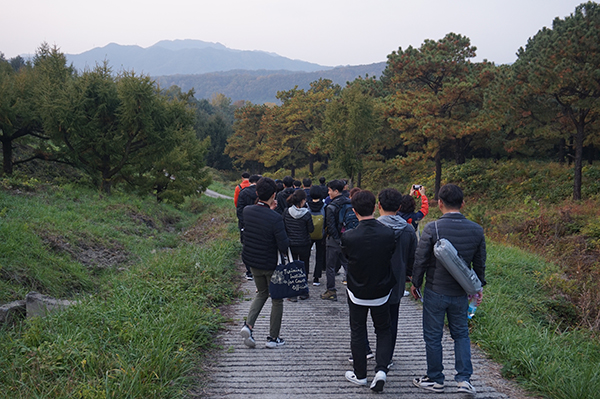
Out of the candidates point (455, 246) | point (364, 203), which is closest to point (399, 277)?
point (455, 246)

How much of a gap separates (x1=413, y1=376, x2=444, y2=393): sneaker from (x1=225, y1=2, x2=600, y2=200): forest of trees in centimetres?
1673

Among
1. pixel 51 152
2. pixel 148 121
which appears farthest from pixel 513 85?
pixel 51 152

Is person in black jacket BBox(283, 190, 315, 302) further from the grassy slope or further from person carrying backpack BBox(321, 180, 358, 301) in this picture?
the grassy slope

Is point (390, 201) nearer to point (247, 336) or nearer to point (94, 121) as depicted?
point (247, 336)

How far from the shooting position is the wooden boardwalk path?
3807mm

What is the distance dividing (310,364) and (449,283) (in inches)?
72.6

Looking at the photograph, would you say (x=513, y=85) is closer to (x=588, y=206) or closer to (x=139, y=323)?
(x=588, y=206)

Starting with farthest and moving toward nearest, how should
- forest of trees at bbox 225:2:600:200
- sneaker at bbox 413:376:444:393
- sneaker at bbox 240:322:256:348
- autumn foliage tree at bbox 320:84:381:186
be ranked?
autumn foliage tree at bbox 320:84:381:186 → forest of trees at bbox 225:2:600:200 → sneaker at bbox 240:322:256:348 → sneaker at bbox 413:376:444:393

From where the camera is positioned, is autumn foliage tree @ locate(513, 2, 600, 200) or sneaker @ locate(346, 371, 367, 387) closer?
sneaker @ locate(346, 371, 367, 387)

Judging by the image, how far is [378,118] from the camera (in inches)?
1158

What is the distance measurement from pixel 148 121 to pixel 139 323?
15.3 m

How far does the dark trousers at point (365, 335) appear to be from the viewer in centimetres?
379

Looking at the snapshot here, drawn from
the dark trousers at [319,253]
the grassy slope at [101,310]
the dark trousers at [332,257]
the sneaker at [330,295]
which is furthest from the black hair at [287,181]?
the sneaker at [330,295]

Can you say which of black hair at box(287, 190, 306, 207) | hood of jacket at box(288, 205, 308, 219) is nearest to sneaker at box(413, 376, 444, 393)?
hood of jacket at box(288, 205, 308, 219)
